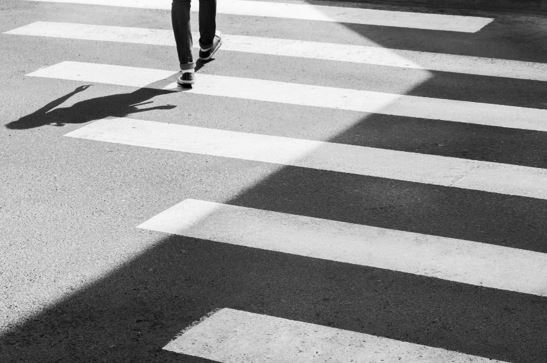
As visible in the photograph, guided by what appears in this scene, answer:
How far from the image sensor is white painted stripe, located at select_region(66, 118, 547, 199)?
696 cm

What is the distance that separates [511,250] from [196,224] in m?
1.94

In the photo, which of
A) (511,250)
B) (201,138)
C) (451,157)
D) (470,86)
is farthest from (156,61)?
(511,250)

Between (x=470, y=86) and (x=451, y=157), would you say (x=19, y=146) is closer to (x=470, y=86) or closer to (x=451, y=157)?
(x=451, y=157)

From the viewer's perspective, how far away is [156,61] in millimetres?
10039

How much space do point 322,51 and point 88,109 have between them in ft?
8.68

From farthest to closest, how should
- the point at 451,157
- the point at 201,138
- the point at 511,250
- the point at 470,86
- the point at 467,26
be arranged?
the point at 467,26 < the point at 470,86 < the point at 201,138 < the point at 451,157 < the point at 511,250

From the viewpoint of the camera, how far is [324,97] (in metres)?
8.78

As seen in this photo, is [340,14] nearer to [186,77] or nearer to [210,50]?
[210,50]

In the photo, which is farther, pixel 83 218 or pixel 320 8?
pixel 320 8

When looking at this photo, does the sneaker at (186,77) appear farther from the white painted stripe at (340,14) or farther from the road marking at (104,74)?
the white painted stripe at (340,14)

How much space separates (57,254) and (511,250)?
270cm

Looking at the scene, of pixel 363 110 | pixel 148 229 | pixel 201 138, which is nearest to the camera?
pixel 148 229

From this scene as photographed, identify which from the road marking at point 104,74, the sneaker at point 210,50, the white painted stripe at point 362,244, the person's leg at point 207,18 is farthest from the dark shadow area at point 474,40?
the white painted stripe at point 362,244

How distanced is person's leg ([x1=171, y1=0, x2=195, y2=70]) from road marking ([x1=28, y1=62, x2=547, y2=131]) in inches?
12.1
